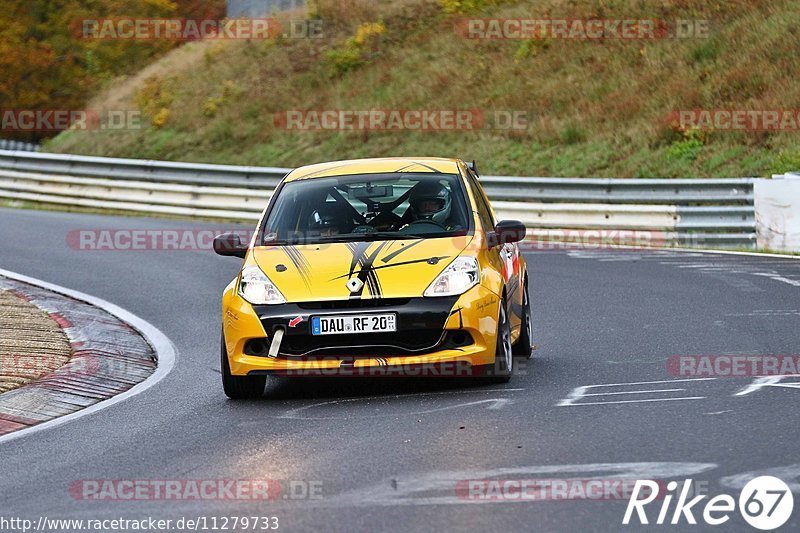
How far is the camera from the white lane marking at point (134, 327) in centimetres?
894

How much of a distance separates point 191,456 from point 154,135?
99.1 ft

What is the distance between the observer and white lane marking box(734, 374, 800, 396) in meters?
8.74

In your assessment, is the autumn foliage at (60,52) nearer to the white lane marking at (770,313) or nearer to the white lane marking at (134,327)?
the white lane marking at (134,327)

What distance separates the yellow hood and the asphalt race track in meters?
0.71

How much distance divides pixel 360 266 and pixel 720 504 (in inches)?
152

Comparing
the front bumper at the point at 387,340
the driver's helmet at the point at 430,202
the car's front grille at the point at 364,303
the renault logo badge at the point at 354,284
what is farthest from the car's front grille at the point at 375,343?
the driver's helmet at the point at 430,202

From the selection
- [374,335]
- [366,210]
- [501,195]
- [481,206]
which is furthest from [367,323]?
[501,195]

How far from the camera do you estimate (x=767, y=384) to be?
895cm

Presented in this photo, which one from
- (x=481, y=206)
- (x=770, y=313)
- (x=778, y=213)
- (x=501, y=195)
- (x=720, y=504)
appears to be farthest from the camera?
(x=501, y=195)

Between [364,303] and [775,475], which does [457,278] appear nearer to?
[364,303]

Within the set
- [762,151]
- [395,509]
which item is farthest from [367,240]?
[762,151]

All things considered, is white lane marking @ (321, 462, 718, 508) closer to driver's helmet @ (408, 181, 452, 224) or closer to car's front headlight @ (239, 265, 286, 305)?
car's front headlight @ (239, 265, 286, 305)

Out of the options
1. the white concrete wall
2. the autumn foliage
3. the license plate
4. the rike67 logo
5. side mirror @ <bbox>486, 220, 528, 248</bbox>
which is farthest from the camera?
the autumn foliage

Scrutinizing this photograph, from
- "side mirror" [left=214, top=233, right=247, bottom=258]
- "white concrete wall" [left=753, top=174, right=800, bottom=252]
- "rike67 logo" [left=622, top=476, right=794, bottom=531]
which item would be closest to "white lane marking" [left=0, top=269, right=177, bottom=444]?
"side mirror" [left=214, top=233, right=247, bottom=258]
